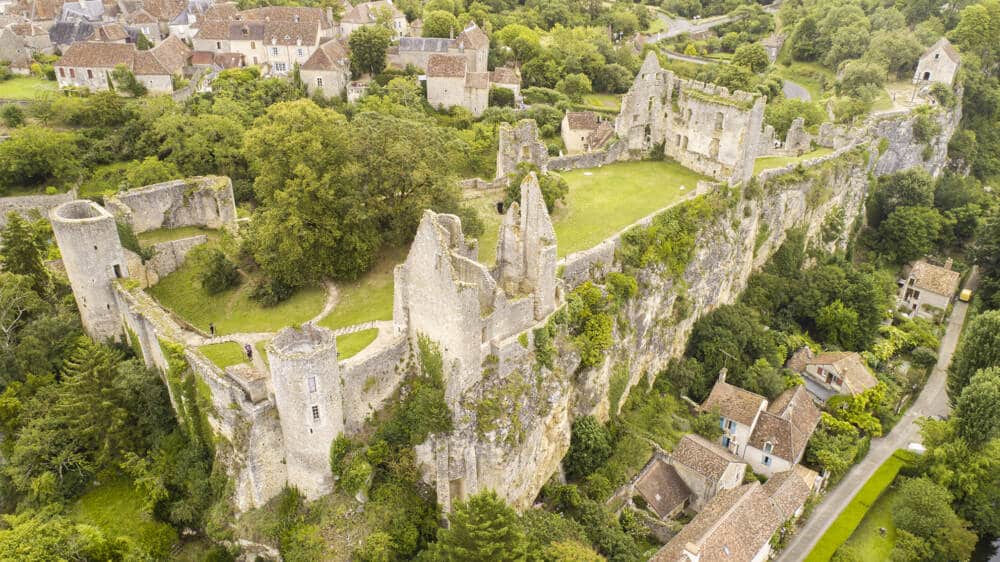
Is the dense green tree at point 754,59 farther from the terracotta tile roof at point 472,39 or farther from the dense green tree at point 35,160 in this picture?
the dense green tree at point 35,160

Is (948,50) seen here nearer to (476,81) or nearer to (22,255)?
(476,81)

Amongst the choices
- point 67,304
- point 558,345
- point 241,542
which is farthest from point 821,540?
point 67,304

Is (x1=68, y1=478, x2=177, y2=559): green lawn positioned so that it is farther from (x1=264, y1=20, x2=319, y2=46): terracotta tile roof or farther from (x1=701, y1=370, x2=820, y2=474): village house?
(x1=264, y1=20, x2=319, y2=46): terracotta tile roof

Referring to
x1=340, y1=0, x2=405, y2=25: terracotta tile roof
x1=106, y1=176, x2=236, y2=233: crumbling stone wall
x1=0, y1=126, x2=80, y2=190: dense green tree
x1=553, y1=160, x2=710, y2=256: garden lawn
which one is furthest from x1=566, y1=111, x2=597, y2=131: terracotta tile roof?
x1=0, y1=126, x2=80, y2=190: dense green tree

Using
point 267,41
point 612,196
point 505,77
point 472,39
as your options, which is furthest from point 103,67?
point 612,196

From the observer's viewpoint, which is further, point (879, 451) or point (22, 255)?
point (879, 451)

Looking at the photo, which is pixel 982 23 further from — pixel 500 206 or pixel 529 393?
pixel 529 393

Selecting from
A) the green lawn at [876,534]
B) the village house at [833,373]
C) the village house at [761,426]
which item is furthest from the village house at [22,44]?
the green lawn at [876,534]
